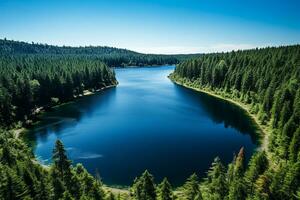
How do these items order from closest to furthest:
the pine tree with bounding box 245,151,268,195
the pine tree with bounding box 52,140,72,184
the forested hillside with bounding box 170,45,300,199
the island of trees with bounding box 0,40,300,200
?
the island of trees with bounding box 0,40,300,200 < the forested hillside with bounding box 170,45,300,199 < the pine tree with bounding box 52,140,72,184 < the pine tree with bounding box 245,151,268,195

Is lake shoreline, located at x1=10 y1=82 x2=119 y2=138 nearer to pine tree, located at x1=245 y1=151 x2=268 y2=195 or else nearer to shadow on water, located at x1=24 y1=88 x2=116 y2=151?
shadow on water, located at x1=24 y1=88 x2=116 y2=151

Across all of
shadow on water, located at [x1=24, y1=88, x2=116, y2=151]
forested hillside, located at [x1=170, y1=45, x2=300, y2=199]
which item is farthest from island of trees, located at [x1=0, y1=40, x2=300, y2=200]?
shadow on water, located at [x1=24, y1=88, x2=116, y2=151]

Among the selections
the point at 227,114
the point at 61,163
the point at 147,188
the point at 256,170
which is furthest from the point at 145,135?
the point at 147,188

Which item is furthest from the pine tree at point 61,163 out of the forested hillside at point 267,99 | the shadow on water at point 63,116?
the shadow on water at point 63,116

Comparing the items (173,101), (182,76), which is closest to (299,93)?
(173,101)

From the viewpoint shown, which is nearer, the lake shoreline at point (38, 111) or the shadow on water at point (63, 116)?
the shadow on water at point (63, 116)

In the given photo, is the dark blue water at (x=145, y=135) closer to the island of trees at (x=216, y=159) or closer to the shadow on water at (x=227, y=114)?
the shadow on water at (x=227, y=114)

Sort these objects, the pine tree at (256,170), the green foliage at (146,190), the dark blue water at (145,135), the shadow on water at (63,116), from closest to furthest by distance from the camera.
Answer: the green foliage at (146,190)
the pine tree at (256,170)
the dark blue water at (145,135)
the shadow on water at (63,116)
